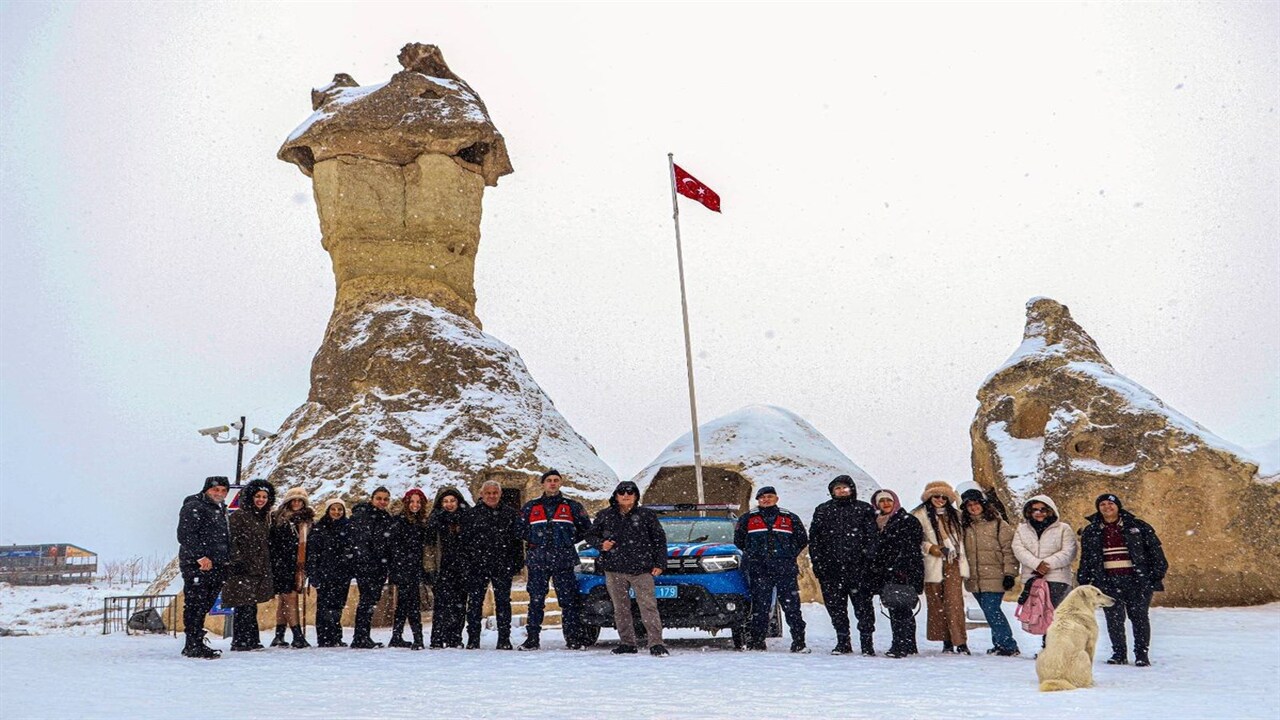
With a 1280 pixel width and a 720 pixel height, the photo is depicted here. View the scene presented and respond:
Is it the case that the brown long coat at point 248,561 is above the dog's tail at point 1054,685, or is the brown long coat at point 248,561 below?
above

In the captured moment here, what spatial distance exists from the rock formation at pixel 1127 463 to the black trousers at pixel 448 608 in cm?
941

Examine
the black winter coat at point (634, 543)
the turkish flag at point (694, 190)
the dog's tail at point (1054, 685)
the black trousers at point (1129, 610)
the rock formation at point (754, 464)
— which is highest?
the turkish flag at point (694, 190)

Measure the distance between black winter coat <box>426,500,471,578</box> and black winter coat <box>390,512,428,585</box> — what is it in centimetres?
14

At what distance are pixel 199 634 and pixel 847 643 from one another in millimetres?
5576

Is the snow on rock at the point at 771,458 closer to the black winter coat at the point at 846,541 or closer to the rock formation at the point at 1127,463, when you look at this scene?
the rock formation at the point at 1127,463

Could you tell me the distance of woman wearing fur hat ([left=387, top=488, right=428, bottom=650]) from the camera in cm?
987

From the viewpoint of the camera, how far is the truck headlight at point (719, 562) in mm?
9492

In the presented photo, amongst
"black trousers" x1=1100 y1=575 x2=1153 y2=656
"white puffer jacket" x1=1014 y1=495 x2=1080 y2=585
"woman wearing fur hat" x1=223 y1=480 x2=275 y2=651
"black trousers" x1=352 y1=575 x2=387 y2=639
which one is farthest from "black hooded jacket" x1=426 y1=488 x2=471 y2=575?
"black trousers" x1=1100 y1=575 x2=1153 y2=656

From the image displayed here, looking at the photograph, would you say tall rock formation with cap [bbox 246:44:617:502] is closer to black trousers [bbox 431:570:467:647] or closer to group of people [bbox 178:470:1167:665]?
group of people [bbox 178:470:1167:665]

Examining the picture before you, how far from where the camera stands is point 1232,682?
7.03m

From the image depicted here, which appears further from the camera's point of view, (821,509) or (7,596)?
(7,596)

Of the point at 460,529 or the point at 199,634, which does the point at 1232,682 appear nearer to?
the point at 460,529

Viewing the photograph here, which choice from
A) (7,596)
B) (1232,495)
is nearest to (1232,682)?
(1232,495)

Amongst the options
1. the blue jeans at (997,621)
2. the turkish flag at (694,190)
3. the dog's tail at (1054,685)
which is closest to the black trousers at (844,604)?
the blue jeans at (997,621)
